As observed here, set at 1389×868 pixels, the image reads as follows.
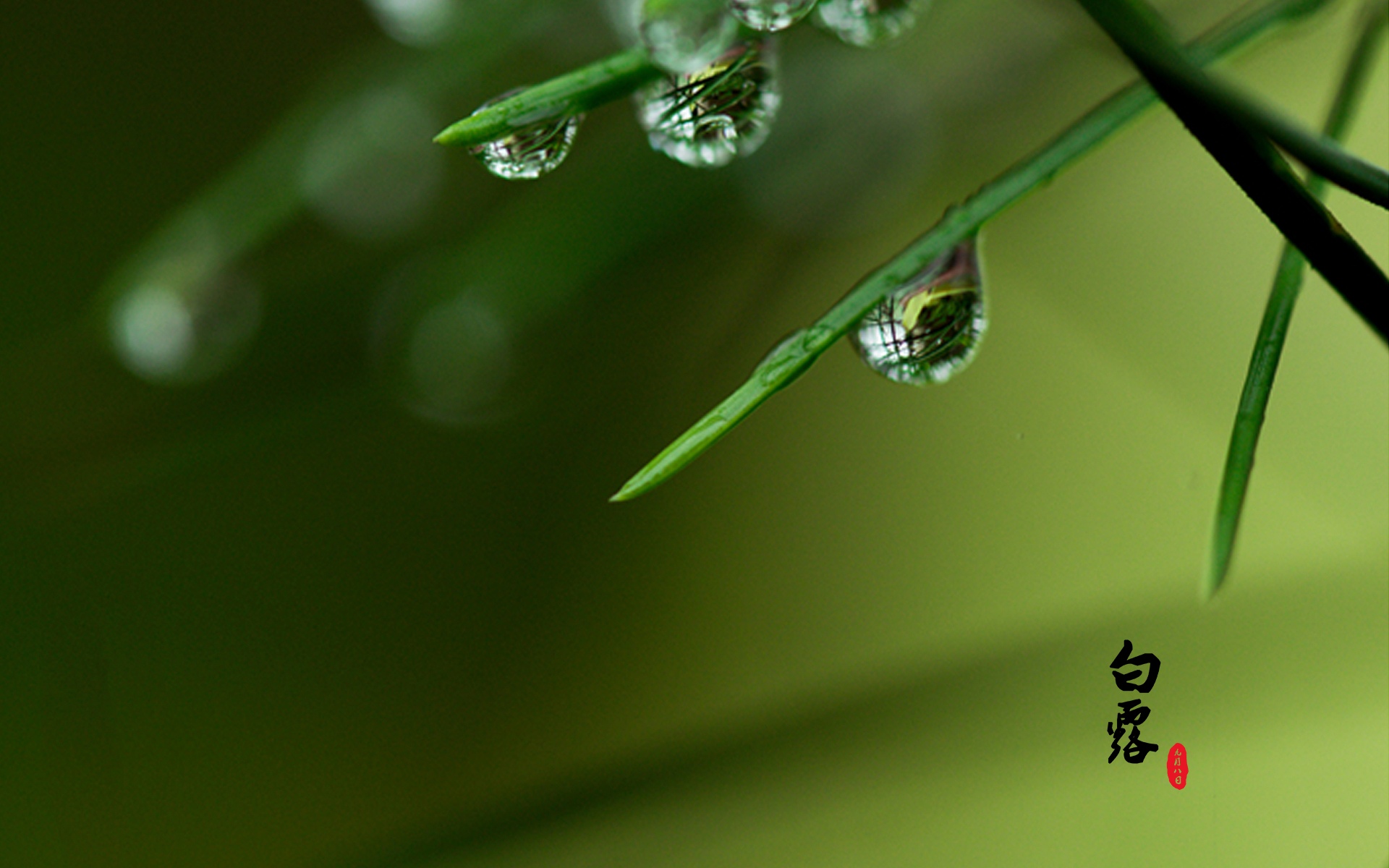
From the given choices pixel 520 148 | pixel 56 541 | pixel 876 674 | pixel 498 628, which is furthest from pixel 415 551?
pixel 520 148

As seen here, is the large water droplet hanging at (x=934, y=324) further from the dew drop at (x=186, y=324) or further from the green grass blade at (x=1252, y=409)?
the dew drop at (x=186, y=324)

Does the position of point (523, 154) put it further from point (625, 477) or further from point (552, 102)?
point (625, 477)

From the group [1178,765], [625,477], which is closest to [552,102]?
[1178,765]

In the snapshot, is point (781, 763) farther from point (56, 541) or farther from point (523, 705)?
point (56, 541)

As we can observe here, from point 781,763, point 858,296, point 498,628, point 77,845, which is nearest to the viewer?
point 858,296

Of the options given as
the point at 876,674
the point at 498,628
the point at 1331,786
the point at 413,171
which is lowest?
the point at 1331,786

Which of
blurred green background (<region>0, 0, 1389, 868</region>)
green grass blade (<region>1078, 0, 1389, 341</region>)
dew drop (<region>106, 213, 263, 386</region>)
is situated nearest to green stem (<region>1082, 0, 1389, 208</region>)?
green grass blade (<region>1078, 0, 1389, 341</region>)

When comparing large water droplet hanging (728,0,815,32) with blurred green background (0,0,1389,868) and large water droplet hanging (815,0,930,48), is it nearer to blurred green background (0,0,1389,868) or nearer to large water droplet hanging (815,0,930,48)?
large water droplet hanging (815,0,930,48)

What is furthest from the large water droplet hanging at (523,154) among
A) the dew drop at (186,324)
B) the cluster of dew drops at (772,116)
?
the dew drop at (186,324)
